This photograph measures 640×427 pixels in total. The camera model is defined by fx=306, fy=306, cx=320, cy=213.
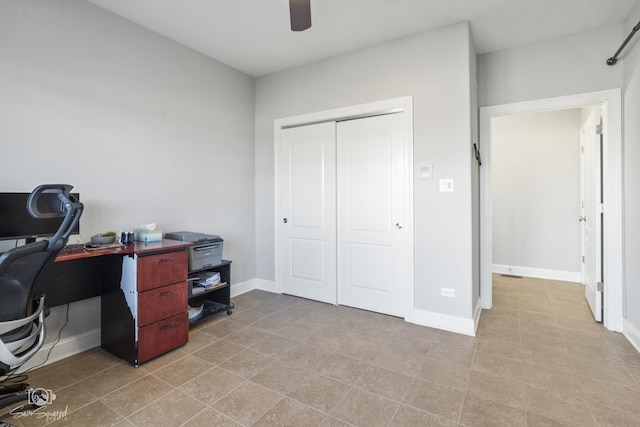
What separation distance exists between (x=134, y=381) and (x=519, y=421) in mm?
2362

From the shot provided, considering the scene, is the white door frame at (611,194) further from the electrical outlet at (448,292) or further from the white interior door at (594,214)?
the electrical outlet at (448,292)

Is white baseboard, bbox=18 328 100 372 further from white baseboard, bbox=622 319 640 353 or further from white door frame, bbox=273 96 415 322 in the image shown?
white baseboard, bbox=622 319 640 353

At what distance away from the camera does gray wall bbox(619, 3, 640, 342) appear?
2480 millimetres

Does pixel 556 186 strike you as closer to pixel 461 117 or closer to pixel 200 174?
pixel 461 117

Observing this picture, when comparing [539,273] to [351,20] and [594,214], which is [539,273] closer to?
[594,214]

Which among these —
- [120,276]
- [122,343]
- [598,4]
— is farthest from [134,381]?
[598,4]

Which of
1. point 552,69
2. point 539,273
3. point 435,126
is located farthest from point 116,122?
point 539,273

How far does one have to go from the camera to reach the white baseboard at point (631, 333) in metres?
2.44

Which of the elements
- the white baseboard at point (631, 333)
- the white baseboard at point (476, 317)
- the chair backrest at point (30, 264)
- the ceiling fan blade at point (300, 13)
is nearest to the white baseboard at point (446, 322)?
the white baseboard at point (476, 317)

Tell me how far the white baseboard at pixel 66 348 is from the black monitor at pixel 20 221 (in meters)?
0.86

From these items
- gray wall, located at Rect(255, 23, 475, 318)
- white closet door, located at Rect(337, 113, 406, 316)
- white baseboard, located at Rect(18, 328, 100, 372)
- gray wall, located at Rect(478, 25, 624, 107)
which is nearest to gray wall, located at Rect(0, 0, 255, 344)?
white baseboard, located at Rect(18, 328, 100, 372)

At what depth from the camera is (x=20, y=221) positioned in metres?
2.00

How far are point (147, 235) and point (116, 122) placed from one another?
1033 millimetres

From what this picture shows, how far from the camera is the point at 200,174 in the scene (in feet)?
11.2
